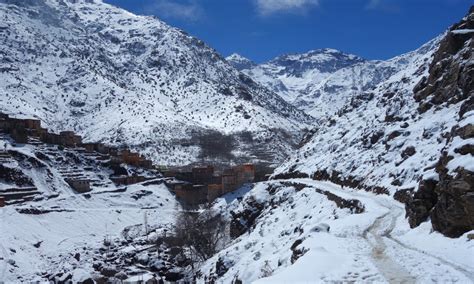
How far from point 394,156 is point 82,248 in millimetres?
42079

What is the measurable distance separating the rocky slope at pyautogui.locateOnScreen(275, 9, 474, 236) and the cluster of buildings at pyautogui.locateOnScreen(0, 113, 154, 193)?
3872 centimetres

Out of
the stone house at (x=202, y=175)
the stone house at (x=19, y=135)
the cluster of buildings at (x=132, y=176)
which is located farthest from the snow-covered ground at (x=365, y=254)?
the stone house at (x=19, y=135)

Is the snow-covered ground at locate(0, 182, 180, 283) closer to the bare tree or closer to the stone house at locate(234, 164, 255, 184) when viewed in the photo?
the bare tree

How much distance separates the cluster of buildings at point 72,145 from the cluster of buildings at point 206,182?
8.57 metres

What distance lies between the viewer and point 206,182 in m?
105

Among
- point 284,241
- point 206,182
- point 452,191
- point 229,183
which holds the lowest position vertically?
point 284,241

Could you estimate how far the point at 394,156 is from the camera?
40.4 meters

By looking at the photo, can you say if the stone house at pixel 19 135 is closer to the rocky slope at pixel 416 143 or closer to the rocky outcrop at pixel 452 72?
the rocky slope at pixel 416 143

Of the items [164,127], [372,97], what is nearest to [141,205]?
[372,97]

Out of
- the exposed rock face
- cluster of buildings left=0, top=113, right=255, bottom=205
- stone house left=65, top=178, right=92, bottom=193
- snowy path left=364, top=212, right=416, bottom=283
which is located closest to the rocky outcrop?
the exposed rock face

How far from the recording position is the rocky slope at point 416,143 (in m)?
18.8

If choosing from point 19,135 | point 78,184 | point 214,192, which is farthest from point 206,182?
point 19,135

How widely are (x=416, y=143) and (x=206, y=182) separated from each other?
7091 cm

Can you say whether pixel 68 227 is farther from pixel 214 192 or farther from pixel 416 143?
pixel 416 143
